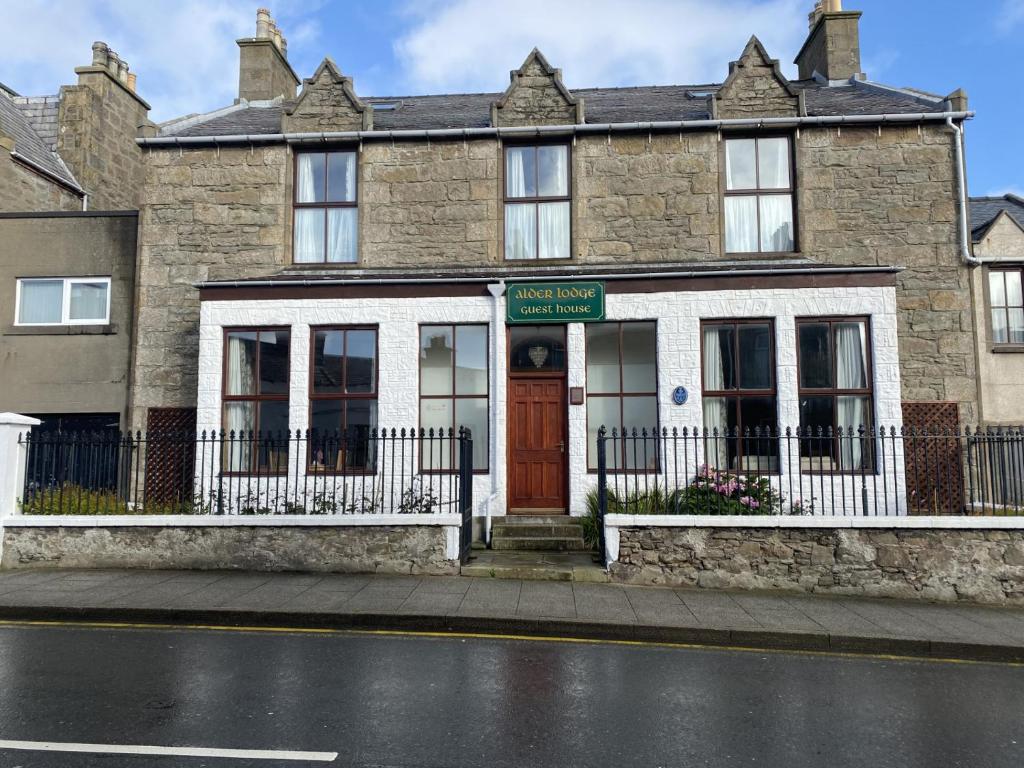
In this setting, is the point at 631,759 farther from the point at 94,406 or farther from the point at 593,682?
the point at 94,406

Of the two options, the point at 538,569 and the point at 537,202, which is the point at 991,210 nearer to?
the point at 537,202

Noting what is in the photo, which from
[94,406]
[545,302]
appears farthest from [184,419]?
[545,302]

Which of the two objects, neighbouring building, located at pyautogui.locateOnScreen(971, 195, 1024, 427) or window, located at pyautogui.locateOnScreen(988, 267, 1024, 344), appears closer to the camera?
neighbouring building, located at pyautogui.locateOnScreen(971, 195, 1024, 427)

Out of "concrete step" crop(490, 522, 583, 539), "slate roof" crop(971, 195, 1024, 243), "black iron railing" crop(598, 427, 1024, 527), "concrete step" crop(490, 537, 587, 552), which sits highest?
"slate roof" crop(971, 195, 1024, 243)

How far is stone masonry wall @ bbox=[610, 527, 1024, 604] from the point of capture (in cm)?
882

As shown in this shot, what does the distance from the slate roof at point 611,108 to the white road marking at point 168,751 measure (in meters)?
11.6

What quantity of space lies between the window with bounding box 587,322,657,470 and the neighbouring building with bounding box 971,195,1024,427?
6745 mm

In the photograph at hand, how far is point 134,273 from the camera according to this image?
555 inches

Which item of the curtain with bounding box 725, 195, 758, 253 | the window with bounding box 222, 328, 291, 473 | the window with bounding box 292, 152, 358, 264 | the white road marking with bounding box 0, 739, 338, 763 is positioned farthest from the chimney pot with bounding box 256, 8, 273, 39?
the white road marking with bounding box 0, 739, 338, 763

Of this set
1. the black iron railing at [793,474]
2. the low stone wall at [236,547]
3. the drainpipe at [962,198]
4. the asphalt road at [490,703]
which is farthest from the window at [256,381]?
the drainpipe at [962,198]

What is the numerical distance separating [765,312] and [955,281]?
378 cm

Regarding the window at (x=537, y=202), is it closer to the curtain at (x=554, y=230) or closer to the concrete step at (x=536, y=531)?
the curtain at (x=554, y=230)

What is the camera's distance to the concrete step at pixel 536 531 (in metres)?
11.0

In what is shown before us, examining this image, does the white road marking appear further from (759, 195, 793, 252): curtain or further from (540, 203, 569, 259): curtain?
(759, 195, 793, 252): curtain
